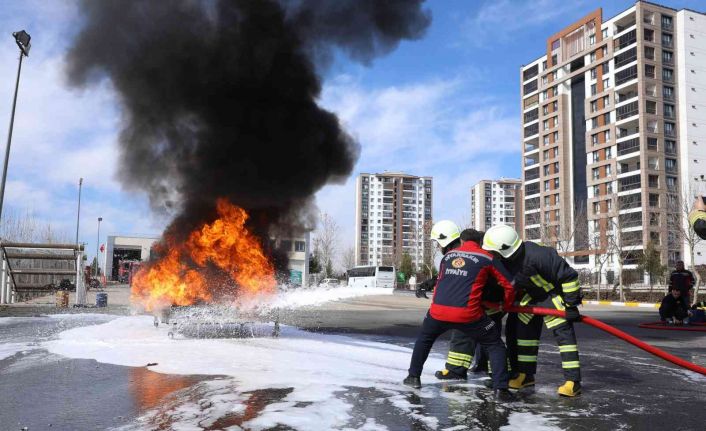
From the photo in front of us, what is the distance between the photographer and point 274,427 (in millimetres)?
3652

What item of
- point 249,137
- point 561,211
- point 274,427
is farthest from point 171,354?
point 561,211

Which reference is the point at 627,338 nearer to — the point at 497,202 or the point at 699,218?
the point at 699,218

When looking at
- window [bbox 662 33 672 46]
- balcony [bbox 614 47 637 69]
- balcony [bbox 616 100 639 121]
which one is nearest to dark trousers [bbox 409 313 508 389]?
balcony [bbox 616 100 639 121]

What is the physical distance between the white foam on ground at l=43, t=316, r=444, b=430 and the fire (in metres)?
0.71

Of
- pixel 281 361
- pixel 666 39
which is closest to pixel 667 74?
pixel 666 39

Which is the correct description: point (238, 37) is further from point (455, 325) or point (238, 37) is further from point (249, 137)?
point (455, 325)

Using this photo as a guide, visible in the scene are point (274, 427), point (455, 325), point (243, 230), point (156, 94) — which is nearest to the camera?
point (274, 427)

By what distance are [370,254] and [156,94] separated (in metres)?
124

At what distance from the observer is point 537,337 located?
217 inches

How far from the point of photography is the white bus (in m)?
51.2

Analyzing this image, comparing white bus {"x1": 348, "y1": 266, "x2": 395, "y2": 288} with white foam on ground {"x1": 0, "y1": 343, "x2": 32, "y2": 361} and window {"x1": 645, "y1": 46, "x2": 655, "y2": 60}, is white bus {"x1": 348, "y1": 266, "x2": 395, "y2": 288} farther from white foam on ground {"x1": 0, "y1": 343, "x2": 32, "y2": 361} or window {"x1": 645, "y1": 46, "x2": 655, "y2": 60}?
white foam on ground {"x1": 0, "y1": 343, "x2": 32, "y2": 361}

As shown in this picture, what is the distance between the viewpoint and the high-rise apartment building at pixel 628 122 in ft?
191

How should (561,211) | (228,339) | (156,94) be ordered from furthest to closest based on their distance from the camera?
(561,211) → (156,94) → (228,339)

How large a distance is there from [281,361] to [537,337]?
9.73 feet
